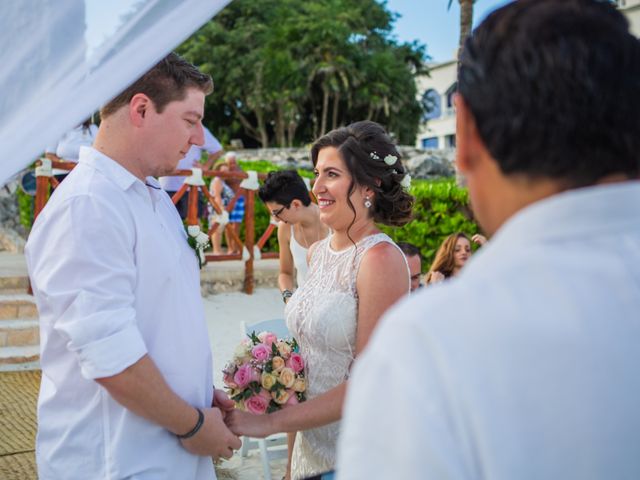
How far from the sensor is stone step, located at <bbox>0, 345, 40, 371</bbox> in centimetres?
646

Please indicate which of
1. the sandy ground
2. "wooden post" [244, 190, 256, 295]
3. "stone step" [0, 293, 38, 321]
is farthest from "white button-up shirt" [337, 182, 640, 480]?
"wooden post" [244, 190, 256, 295]

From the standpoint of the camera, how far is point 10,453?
4594 mm

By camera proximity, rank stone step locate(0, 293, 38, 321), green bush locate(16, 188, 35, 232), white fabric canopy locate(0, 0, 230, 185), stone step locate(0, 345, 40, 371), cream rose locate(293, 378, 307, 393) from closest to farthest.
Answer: white fabric canopy locate(0, 0, 230, 185)
cream rose locate(293, 378, 307, 393)
stone step locate(0, 345, 40, 371)
stone step locate(0, 293, 38, 321)
green bush locate(16, 188, 35, 232)

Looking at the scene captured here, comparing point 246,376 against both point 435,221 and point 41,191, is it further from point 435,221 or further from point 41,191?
point 435,221

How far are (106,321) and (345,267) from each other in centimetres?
112

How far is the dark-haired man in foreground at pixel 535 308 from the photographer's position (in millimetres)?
791

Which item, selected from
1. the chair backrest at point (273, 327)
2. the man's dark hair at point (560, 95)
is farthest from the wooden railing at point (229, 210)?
the man's dark hair at point (560, 95)

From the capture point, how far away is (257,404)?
2436 millimetres

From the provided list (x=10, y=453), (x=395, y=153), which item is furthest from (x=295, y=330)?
(x=10, y=453)

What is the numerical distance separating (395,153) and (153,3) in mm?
1370

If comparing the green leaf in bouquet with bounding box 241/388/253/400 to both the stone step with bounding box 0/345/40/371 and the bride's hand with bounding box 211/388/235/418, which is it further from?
the stone step with bounding box 0/345/40/371

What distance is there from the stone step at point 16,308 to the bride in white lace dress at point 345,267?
5.24m

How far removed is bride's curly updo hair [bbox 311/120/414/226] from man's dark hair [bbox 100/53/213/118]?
85 cm

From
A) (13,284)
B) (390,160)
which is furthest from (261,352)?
(13,284)
